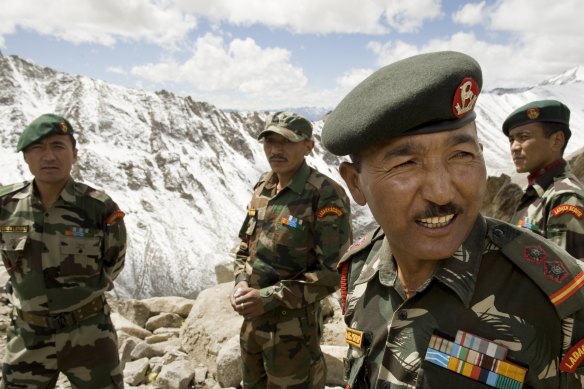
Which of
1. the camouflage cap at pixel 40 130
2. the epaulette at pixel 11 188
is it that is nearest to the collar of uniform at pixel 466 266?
the camouflage cap at pixel 40 130

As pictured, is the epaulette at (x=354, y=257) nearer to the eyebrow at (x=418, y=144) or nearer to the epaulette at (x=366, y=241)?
the epaulette at (x=366, y=241)

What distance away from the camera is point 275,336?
11.6 ft

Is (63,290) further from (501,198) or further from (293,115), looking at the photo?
(501,198)

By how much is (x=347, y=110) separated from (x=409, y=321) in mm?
873

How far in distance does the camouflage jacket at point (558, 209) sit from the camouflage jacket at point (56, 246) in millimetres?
3847

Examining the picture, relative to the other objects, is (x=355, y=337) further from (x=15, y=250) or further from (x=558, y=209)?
(x=15, y=250)

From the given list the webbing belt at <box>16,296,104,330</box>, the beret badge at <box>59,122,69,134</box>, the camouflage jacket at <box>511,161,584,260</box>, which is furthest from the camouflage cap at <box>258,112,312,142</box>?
the webbing belt at <box>16,296,104,330</box>

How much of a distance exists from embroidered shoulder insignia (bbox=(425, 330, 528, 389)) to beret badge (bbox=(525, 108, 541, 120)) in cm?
310

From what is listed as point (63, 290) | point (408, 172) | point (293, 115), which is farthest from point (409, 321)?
point (63, 290)

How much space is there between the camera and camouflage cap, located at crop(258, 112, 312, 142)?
12.5ft

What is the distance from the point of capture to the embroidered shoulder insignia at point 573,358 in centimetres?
123

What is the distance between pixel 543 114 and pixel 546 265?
115 inches

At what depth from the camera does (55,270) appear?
3.57 m

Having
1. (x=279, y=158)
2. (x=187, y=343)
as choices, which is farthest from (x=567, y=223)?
(x=187, y=343)
